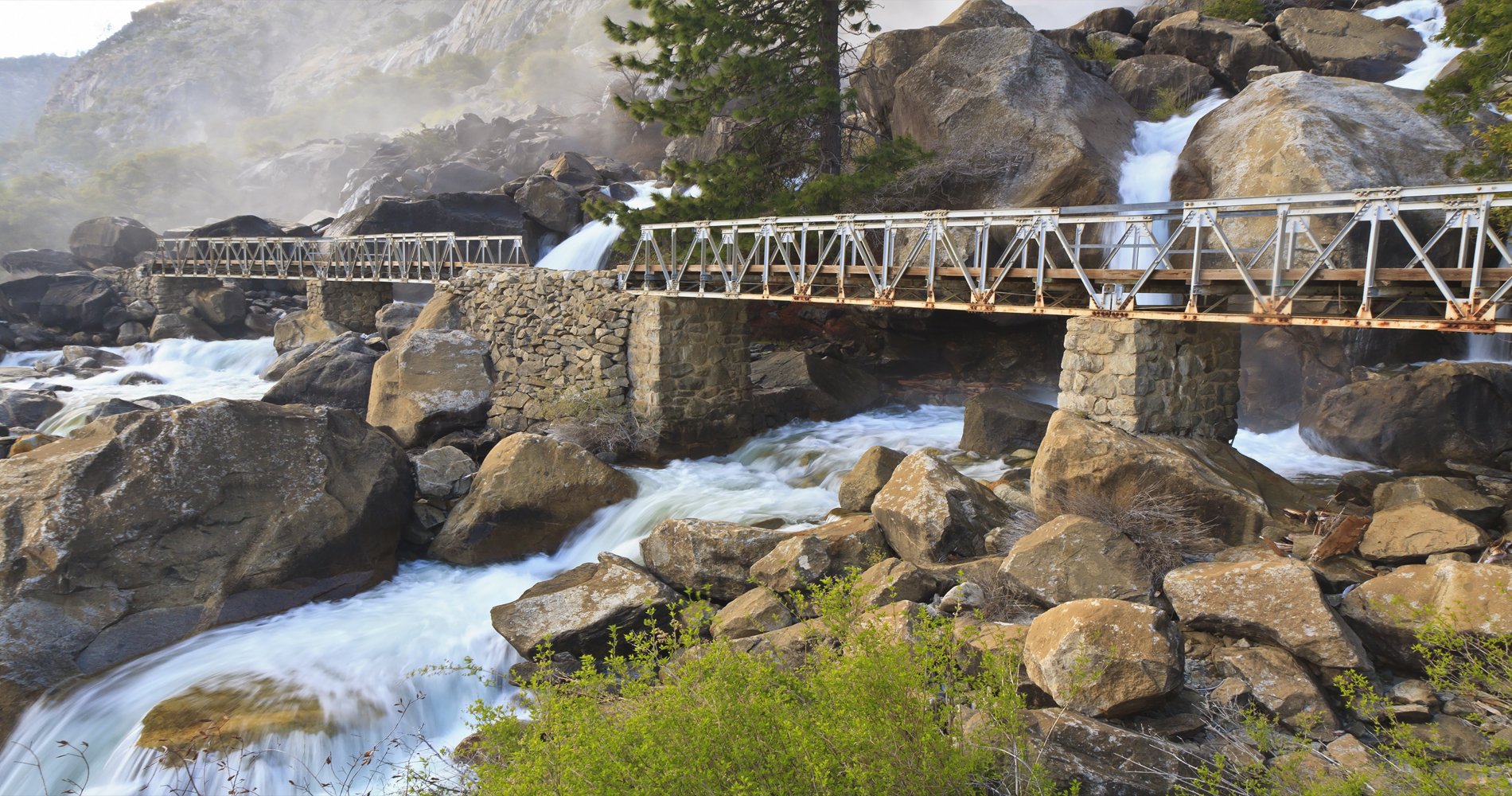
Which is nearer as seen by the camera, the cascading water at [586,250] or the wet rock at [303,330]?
the cascading water at [586,250]

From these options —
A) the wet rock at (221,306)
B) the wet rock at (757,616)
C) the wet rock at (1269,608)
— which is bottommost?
the wet rock at (757,616)

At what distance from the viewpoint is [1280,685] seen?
19.2ft

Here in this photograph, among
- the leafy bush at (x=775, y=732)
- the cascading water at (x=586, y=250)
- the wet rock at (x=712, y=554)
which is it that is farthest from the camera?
the cascading water at (x=586, y=250)

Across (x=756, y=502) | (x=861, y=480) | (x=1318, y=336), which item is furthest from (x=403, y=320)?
(x=1318, y=336)

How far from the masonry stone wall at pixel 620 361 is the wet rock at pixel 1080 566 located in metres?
8.28

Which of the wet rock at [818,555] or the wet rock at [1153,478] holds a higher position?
the wet rock at [1153,478]

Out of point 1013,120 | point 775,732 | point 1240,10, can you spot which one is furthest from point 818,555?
point 1240,10

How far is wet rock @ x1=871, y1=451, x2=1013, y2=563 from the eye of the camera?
27.8 ft

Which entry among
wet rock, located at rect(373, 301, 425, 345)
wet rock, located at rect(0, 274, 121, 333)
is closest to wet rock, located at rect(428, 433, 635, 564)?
wet rock, located at rect(373, 301, 425, 345)

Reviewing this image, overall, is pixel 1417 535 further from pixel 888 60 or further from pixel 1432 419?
pixel 888 60

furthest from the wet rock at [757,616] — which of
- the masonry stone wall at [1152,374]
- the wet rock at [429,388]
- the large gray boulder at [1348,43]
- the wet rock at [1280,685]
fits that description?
the large gray boulder at [1348,43]

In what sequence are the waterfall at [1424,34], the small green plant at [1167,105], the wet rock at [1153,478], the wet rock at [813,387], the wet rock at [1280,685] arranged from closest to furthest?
the wet rock at [1280,685] → the wet rock at [1153,478] → the wet rock at [813,387] → the waterfall at [1424,34] → the small green plant at [1167,105]

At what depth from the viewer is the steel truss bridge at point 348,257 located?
2183 centimetres

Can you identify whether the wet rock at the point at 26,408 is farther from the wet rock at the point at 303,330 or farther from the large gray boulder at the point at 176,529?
the large gray boulder at the point at 176,529
